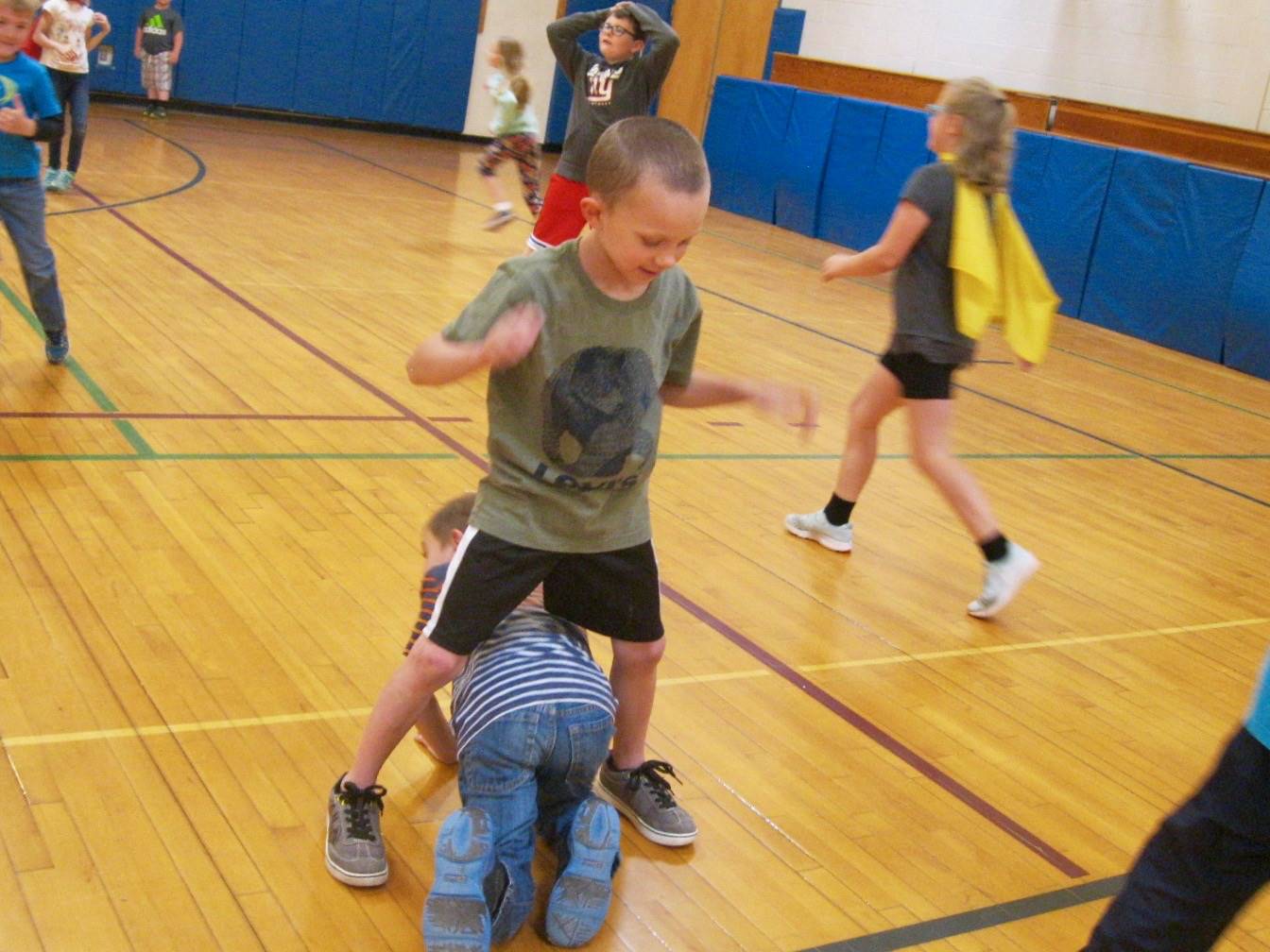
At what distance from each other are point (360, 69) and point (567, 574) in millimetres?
14121

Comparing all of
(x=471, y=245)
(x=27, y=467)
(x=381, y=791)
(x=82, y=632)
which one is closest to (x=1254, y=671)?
(x=381, y=791)

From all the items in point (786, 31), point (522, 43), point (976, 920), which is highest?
point (786, 31)

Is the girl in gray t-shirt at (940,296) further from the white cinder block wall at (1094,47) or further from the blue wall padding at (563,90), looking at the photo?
the blue wall padding at (563,90)

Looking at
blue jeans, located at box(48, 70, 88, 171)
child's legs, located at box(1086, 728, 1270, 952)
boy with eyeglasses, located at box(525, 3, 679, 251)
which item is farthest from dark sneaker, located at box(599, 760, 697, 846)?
blue jeans, located at box(48, 70, 88, 171)

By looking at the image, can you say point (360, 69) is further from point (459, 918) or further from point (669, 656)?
point (459, 918)

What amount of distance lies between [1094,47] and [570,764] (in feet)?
36.5

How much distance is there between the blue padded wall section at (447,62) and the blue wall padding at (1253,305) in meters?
9.62

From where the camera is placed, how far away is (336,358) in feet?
19.2

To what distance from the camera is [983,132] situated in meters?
3.94

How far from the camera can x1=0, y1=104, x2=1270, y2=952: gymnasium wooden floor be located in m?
2.44

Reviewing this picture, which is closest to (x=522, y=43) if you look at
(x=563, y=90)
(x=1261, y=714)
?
(x=563, y=90)

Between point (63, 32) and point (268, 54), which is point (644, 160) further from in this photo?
point (268, 54)

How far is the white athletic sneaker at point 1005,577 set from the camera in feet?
13.4

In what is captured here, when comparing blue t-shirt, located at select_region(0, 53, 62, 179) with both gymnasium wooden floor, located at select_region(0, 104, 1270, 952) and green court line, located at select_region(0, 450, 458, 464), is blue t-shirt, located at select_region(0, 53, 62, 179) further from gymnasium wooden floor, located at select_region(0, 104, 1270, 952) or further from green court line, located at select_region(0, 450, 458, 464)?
green court line, located at select_region(0, 450, 458, 464)
